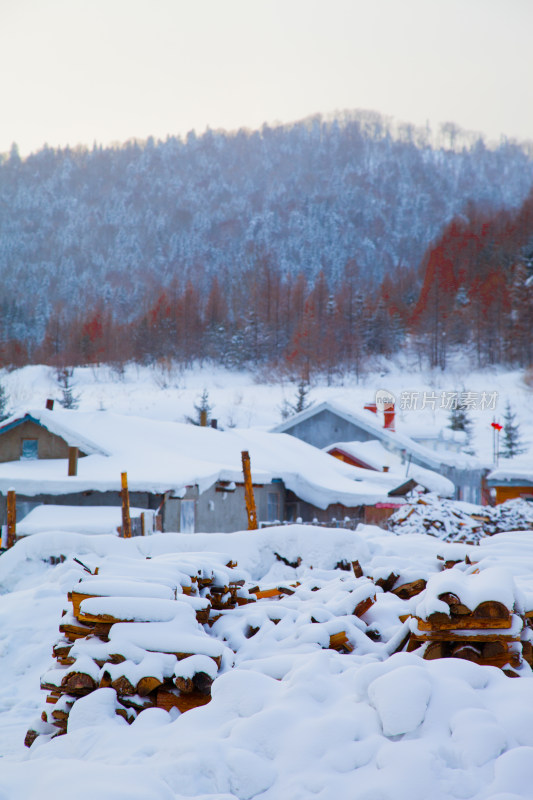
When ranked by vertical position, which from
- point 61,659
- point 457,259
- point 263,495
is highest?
point 457,259

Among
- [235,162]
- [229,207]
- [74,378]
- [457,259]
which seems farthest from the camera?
[235,162]

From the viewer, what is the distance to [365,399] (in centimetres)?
5962

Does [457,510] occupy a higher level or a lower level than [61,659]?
lower

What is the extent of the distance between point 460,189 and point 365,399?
114m

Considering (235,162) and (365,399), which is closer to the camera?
(365,399)

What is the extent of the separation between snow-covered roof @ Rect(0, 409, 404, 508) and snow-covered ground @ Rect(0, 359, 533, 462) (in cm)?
1419

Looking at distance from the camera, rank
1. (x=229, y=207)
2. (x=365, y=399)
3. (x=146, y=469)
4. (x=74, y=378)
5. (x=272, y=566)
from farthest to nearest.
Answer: (x=229, y=207) < (x=74, y=378) < (x=365, y=399) < (x=146, y=469) < (x=272, y=566)

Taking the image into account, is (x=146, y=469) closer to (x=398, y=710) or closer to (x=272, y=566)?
(x=272, y=566)

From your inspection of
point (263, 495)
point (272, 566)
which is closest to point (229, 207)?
point (263, 495)

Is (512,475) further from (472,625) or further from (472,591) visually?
(472,625)

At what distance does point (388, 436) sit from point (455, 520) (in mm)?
16700

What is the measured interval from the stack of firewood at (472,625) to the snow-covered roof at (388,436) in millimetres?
29348

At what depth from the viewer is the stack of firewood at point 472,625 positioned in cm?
529

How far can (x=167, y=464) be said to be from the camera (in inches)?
885
